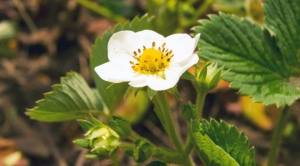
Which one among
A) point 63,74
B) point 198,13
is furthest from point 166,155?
point 63,74

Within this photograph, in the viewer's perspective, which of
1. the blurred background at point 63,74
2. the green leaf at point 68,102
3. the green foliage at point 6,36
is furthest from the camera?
the green foliage at point 6,36

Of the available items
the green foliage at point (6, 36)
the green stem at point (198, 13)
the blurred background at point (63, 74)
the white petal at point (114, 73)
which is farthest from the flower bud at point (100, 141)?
the green foliage at point (6, 36)

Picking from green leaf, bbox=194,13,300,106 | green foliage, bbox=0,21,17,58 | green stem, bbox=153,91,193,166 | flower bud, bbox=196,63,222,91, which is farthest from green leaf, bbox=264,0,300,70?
green foliage, bbox=0,21,17,58

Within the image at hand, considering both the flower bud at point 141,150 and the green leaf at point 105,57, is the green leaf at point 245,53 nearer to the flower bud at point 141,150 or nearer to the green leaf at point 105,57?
the green leaf at point 105,57

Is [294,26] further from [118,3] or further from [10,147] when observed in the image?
[10,147]

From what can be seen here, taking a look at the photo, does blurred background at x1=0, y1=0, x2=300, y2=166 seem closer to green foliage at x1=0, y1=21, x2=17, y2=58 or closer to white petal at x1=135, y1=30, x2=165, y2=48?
green foliage at x1=0, y1=21, x2=17, y2=58

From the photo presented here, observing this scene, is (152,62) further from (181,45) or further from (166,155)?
(166,155)

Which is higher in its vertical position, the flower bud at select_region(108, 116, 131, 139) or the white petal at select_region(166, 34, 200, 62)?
the white petal at select_region(166, 34, 200, 62)
